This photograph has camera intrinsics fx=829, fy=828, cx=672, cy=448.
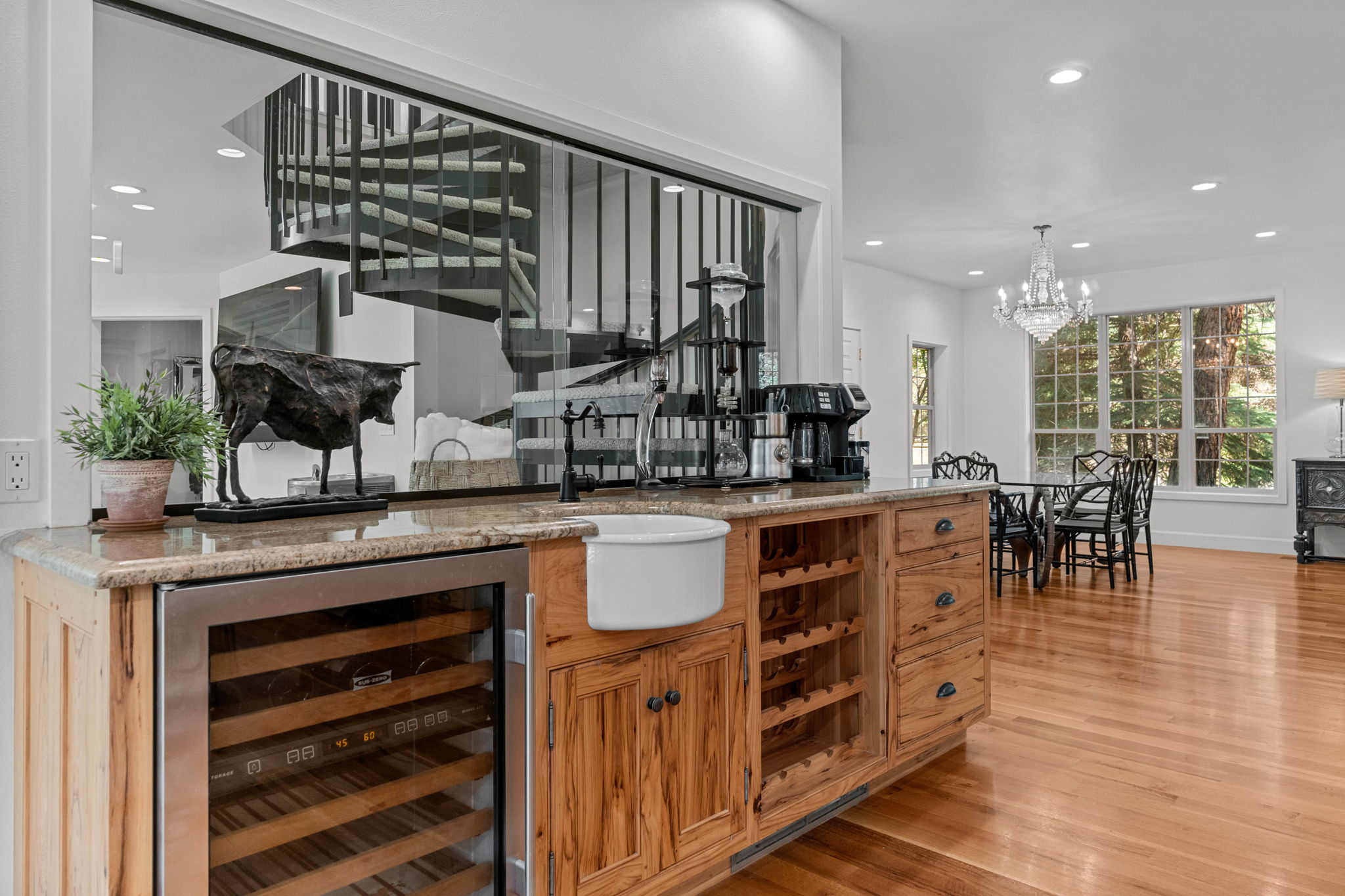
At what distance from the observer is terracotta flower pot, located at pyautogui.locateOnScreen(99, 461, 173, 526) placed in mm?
1567

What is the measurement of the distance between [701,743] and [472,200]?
164 centimetres

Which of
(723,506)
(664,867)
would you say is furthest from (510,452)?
(664,867)

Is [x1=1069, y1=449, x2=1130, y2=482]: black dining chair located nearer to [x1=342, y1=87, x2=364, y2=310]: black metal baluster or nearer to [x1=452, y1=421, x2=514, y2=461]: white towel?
[x1=452, y1=421, x2=514, y2=461]: white towel

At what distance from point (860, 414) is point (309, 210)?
206cm

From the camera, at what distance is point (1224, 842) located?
2.27 m

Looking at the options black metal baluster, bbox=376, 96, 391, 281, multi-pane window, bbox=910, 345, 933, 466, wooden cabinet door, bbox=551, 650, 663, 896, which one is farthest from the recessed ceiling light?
multi-pane window, bbox=910, 345, 933, 466

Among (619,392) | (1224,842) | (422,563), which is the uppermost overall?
(619,392)

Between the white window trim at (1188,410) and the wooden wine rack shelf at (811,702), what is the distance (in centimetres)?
683

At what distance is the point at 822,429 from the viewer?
3.16 metres

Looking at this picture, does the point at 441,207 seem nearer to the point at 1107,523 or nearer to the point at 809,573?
the point at 809,573

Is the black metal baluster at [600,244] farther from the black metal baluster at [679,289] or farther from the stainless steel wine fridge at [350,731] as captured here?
the stainless steel wine fridge at [350,731]

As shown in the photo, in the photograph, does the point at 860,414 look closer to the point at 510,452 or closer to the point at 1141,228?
the point at 510,452

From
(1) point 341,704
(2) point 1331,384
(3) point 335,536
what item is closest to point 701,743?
(1) point 341,704

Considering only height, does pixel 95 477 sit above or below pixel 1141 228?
below
